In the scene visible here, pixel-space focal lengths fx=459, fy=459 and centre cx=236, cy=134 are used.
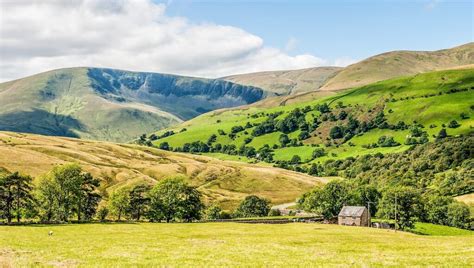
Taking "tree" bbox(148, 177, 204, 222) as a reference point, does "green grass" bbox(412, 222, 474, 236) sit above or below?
below

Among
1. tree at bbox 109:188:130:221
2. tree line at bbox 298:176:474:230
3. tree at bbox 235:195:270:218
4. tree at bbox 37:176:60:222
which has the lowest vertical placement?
tree at bbox 235:195:270:218

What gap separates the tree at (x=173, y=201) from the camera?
128 meters

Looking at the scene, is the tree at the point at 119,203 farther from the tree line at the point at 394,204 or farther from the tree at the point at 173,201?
the tree line at the point at 394,204

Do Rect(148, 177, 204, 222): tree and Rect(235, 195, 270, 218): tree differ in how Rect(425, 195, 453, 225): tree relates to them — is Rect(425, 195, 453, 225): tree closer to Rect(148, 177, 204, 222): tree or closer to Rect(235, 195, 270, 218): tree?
Rect(235, 195, 270, 218): tree

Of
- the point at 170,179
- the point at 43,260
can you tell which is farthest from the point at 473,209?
the point at 43,260

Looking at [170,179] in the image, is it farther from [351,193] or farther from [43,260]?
[43,260]

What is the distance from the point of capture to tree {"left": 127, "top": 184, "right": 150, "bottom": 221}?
424 feet

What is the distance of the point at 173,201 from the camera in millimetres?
131000

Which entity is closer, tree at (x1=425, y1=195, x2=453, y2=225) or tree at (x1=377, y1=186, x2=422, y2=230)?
tree at (x1=377, y1=186, x2=422, y2=230)

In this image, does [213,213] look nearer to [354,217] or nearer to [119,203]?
[119,203]

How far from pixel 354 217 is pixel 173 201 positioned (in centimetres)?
5333

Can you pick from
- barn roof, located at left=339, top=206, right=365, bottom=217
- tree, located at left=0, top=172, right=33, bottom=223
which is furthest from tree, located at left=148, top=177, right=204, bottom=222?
barn roof, located at left=339, top=206, right=365, bottom=217

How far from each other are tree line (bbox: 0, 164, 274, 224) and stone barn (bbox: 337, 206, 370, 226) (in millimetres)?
44031

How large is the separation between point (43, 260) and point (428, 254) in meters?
38.0
